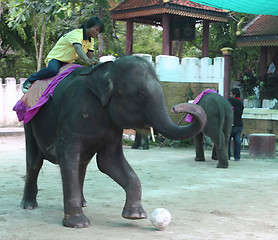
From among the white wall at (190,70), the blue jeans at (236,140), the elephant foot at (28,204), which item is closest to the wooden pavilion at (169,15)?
the white wall at (190,70)

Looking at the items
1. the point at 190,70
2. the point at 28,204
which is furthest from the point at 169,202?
the point at 190,70

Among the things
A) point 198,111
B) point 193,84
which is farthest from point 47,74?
point 193,84

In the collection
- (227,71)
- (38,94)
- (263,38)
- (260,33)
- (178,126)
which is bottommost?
(178,126)

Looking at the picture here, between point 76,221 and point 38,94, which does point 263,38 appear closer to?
point 38,94

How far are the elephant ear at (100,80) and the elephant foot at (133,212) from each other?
100 cm

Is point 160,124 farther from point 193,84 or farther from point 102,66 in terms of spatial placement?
point 193,84

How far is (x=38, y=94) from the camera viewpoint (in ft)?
17.0

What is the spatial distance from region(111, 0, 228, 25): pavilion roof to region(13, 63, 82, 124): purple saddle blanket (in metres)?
11.1

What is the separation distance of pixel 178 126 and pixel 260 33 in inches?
485

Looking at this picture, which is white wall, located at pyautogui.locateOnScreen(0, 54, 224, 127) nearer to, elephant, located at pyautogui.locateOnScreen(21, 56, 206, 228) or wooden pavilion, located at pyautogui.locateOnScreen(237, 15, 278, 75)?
wooden pavilion, located at pyautogui.locateOnScreen(237, 15, 278, 75)

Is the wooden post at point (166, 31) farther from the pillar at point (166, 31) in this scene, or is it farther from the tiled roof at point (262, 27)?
the tiled roof at point (262, 27)

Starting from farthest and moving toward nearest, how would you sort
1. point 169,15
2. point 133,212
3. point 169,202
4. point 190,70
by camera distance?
point 169,15 < point 190,70 < point 169,202 < point 133,212

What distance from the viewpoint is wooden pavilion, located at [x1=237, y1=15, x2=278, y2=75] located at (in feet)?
50.3

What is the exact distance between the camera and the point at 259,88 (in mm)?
14625
